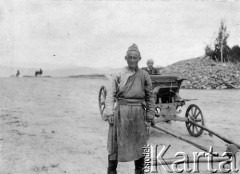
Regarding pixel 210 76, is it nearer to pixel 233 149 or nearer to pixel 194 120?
pixel 194 120

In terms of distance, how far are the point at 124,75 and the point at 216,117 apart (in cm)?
700

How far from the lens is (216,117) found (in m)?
10.0

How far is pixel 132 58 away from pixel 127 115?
28.8 inches

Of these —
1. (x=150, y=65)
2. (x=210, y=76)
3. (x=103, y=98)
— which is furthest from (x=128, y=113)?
(x=210, y=76)

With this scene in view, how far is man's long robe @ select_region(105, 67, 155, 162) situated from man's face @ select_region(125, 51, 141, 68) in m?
0.10

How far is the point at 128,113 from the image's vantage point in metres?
3.84

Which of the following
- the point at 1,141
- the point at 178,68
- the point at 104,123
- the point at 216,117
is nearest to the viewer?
the point at 1,141

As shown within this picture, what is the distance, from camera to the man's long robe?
3816 mm

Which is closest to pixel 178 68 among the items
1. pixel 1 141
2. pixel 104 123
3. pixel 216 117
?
pixel 216 117

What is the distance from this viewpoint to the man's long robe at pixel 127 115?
382 cm

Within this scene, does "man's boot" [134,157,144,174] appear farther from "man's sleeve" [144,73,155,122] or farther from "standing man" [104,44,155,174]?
"man's sleeve" [144,73,155,122]

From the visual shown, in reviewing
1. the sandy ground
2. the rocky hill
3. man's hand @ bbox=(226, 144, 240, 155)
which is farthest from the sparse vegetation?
man's hand @ bbox=(226, 144, 240, 155)

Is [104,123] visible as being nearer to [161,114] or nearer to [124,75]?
[161,114]

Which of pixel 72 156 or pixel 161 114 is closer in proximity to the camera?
pixel 72 156
